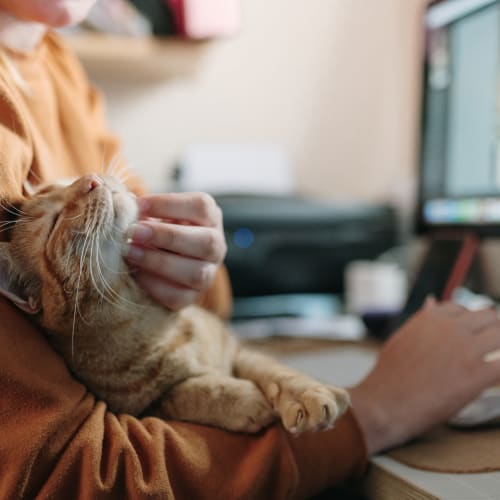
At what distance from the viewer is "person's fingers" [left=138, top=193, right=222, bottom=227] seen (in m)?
0.60

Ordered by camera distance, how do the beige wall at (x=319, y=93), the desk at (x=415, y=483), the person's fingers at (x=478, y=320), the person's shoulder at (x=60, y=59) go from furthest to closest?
the beige wall at (x=319, y=93) < the person's shoulder at (x=60, y=59) < the person's fingers at (x=478, y=320) < the desk at (x=415, y=483)

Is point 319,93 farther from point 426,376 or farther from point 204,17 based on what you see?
point 426,376

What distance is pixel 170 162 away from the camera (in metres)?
1.71

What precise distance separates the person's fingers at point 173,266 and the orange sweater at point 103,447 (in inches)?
5.7

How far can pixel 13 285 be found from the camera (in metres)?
0.59

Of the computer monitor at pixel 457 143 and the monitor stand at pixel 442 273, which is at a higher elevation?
the computer monitor at pixel 457 143

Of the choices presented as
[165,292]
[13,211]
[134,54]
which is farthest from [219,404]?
[134,54]

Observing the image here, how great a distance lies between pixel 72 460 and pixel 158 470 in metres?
0.07

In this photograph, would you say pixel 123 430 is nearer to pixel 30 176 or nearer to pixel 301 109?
pixel 30 176

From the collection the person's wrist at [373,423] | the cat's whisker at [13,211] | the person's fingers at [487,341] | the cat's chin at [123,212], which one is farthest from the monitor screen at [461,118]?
the cat's whisker at [13,211]

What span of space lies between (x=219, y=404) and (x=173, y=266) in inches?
6.2

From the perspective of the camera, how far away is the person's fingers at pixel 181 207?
0.60 m

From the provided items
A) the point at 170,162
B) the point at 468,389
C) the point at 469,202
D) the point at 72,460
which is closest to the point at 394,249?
the point at 469,202

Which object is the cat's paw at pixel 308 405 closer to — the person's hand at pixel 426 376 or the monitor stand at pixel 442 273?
the person's hand at pixel 426 376
